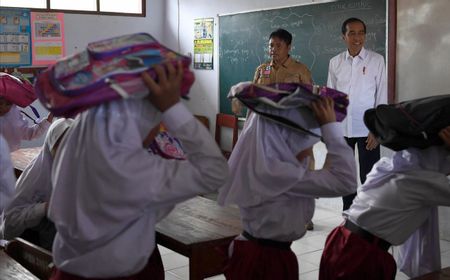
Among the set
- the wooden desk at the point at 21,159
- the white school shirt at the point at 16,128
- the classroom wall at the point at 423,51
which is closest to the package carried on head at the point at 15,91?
the white school shirt at the point at 16,128

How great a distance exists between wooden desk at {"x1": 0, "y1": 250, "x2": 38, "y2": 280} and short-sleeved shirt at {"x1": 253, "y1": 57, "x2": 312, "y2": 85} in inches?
112

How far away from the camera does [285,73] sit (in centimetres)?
489

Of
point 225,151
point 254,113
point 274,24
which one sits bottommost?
point 225,151

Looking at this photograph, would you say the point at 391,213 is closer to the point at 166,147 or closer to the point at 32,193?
the point at 166,147

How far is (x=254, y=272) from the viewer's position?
81.1 inches

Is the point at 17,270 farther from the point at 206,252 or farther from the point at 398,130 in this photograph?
the point at 398,130

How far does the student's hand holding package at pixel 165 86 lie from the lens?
57.7 inches

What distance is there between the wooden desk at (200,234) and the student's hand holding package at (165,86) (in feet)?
3.00

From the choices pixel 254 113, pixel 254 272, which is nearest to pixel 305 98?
pixel 254 113

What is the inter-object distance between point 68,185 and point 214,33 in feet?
19.0

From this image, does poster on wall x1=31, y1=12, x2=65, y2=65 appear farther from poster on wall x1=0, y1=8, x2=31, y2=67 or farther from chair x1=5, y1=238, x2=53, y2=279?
chair x1=5, y1=238, x2=53, y2=279

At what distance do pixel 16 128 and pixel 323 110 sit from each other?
2.80 meters

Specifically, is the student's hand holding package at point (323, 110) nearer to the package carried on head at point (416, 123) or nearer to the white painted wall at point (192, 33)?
the package carried on head at point (416, 123)

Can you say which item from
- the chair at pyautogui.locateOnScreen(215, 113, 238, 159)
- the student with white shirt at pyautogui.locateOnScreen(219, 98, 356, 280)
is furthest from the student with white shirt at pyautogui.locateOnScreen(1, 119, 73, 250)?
the chair at pyautogui.locateOnScreen(215, 113, 238, 159)
